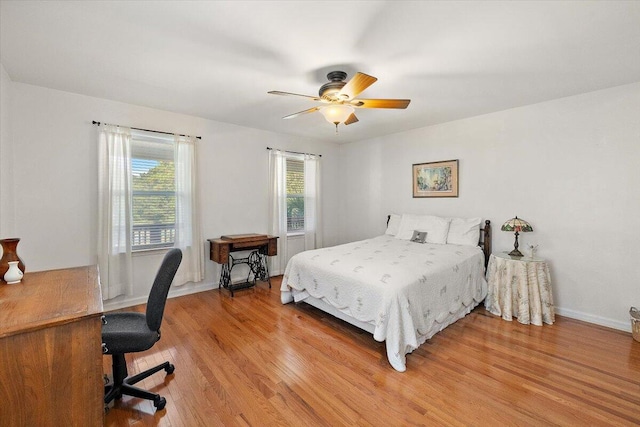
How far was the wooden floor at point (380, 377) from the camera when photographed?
1624 mm

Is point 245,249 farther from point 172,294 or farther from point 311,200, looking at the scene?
point 311,200

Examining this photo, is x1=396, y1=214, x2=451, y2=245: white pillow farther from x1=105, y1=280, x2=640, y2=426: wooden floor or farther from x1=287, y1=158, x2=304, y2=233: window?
x1=287, y1=158, x2=304, y2=233: window

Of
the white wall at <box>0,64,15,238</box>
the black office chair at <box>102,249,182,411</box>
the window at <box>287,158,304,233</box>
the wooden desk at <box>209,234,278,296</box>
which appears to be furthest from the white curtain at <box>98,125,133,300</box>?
the window at <box>287,158,304,233</box>

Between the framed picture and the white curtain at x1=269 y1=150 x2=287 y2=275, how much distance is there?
2.20 meters

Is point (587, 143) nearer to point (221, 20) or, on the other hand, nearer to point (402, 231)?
point (402, 231)

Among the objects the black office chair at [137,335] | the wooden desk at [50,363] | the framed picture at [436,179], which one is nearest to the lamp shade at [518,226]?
the framed picture at [436,179]

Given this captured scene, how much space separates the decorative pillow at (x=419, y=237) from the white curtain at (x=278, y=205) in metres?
2.10

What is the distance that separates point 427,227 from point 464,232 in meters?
0.48

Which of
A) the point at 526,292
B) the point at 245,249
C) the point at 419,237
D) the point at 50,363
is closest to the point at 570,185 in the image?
the point at 526,292

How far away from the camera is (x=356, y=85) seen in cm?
205

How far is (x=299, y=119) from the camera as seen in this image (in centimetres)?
380

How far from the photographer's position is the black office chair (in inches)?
62.4

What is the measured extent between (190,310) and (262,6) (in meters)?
3.10

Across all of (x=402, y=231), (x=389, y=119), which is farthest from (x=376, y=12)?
(x=402, y=231)
